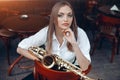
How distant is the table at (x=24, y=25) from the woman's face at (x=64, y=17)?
56.1 inches

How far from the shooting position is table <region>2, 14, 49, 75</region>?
3.70m

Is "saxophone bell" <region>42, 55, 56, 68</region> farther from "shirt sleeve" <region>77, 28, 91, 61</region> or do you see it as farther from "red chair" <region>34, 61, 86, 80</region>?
"shirt sleeve" <region>77, 28, 91, 61</region>

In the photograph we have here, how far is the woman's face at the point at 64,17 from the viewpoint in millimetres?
2287

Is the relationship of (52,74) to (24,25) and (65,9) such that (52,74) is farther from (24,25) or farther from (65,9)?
(24,25)

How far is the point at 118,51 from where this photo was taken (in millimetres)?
4980

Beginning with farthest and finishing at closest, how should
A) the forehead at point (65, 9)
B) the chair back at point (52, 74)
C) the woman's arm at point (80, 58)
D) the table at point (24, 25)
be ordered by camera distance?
the table at point (24, 25)
the forehead at point (65, 9)
the woman's arm at point (80, 58)
the chair back at point (52, 74)

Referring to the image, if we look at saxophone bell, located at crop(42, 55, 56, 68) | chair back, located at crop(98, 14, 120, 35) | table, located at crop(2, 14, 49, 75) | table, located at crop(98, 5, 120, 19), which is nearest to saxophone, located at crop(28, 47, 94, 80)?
saxophone bell, located at crop(42, 55, 56, 68)

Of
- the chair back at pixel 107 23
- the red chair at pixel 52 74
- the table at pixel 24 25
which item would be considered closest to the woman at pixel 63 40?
the red chair at pixel 52 74

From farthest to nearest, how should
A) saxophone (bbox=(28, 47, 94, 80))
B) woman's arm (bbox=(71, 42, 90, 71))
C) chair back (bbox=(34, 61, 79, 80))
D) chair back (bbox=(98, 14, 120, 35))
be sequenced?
chair back (bbox=(98, 14, 120, 35)) < woman's arm (bbox=(71, 42, 90, 71)) < saxophone (bbox=(28, 47, 94, 80)) < chair back (bbox=(34, 61, 79, 80))

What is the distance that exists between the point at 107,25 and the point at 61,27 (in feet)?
7.32

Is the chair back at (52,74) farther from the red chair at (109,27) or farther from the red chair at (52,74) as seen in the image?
the red chair at (109,27)

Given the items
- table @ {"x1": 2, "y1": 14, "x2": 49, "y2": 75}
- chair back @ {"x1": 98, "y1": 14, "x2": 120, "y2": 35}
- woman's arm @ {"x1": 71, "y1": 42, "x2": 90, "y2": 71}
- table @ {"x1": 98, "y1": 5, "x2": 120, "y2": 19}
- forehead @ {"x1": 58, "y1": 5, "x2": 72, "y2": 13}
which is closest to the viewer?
woman's arm @ {"x1": 71, "y1": 42, "x2": 90, "y2": 71}

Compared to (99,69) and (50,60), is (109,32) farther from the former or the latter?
(50,60)

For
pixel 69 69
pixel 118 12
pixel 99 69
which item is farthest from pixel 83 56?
pixel 118 12
